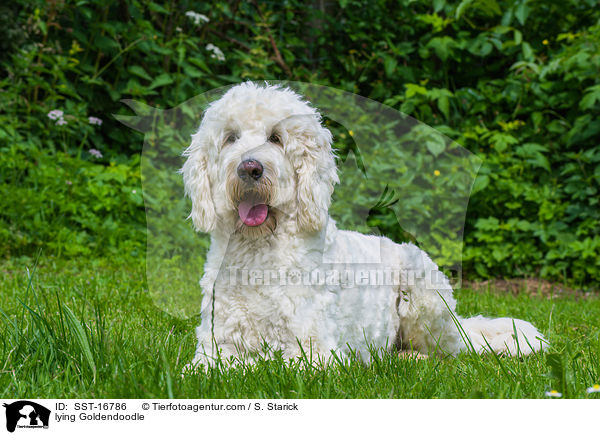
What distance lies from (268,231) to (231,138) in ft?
1.27

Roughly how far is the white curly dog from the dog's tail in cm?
43

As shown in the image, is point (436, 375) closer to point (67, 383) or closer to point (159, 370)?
point (159, 370)

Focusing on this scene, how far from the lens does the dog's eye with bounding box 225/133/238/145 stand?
227cm

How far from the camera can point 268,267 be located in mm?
2316

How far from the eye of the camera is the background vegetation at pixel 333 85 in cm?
539

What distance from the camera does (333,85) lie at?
574 centimetres

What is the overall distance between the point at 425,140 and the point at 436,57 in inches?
Result: 95.1

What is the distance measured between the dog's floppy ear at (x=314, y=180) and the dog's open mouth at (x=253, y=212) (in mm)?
141

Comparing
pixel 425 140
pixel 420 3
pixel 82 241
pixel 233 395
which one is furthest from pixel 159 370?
pixel 420 3

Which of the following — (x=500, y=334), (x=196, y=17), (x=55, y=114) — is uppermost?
(x=196, y=17)

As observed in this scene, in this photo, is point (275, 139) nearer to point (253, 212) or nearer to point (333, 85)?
point (253, 212)
